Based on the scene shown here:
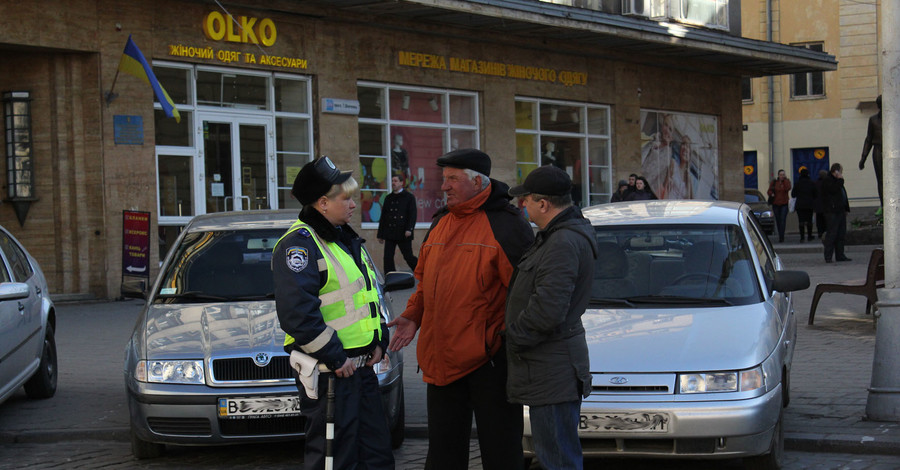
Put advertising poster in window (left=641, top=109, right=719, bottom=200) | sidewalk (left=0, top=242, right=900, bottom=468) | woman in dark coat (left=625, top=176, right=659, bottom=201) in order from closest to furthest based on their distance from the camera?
sidewalk (left=0, top=242, right=900, bottom=468)
woman in dark coat (left=625, top=176, right=659, bottom=201)
advertising poster in window (left=641, top=109, right=719, bottom=200)

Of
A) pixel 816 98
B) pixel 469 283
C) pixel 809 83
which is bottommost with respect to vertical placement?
pixel 469 283

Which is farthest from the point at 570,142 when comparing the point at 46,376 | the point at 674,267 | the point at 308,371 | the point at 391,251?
the point at 308,371

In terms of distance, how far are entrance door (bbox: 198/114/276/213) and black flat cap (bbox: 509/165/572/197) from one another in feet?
45.6

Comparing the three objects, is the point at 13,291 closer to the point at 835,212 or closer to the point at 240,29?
the point at 240,29

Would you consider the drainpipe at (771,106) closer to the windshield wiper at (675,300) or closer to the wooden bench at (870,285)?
the wooden bench at (870,285)

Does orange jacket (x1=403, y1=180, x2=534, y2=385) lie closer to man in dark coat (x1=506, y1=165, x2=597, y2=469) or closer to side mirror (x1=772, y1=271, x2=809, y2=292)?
man in dark coat (x1=506, y1=165, x2=597, y2=469)

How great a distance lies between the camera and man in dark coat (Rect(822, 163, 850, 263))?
20438mm

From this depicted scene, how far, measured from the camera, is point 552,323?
4.39 metres

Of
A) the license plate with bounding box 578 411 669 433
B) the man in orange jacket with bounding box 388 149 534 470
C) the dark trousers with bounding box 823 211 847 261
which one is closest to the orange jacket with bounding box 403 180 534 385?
the man in orange jacket with bounding box 388 149 534 470

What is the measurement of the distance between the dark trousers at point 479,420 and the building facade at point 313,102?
12.6 metres

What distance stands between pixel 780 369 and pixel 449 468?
2.28 meters

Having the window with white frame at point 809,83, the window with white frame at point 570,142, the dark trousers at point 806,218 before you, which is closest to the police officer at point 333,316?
the window with white frame at point 570,142

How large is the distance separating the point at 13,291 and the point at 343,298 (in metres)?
4.14

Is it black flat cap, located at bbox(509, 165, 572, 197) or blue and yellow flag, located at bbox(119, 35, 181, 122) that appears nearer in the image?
black flat cap, located at bbox(509, 165, 572, 197)
